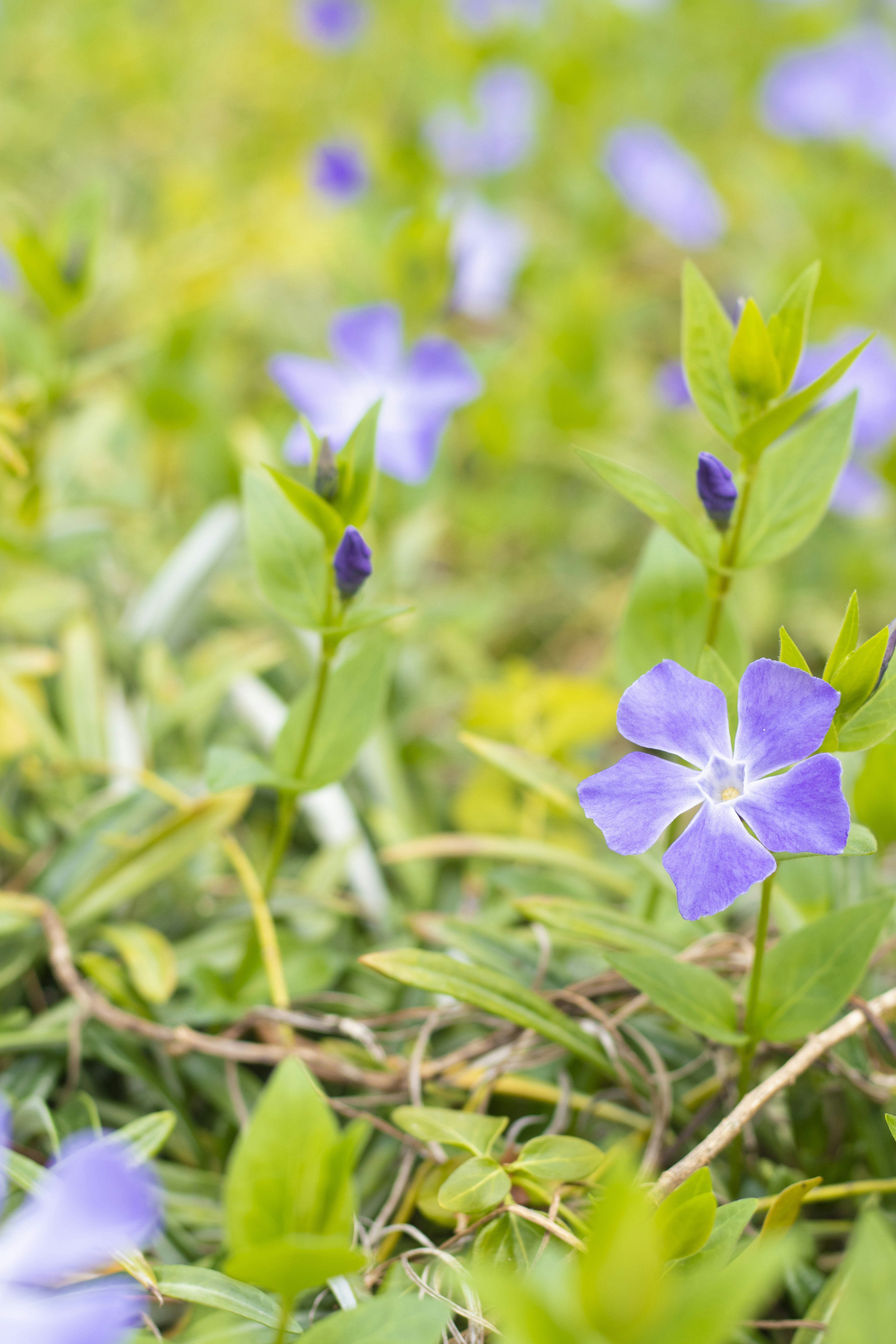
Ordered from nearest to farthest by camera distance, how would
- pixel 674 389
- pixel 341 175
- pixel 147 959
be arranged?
1. pixel 147 959
2. pixel 674 389
3. pixel 341 175

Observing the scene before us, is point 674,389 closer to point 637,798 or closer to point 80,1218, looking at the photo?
point 637,798

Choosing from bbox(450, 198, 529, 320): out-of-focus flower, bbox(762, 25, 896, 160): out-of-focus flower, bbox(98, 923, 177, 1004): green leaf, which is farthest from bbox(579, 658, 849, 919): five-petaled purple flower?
bbox(762, 25, 896, 160): out-of-focus flower

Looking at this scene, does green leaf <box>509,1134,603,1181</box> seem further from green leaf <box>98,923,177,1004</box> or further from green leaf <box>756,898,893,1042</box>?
green leaf <box>98,923,177,1004</box>

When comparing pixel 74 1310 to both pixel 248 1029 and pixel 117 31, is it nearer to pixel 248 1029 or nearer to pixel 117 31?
pixel 248 1029

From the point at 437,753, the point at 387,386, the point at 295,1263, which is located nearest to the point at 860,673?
the point at 295,1263

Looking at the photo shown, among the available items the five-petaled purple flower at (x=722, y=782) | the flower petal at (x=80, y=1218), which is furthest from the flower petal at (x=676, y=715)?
the flower petal at (x=80, y=1218)

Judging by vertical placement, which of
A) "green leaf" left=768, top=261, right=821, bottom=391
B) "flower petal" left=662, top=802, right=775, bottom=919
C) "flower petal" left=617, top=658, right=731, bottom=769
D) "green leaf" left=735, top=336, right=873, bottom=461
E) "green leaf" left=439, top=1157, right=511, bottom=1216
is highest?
"green leaf" left=768, top=261, right=821, bottom=391

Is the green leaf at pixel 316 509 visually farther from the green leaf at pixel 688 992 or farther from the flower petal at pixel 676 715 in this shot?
the green leaf at pixel 688 992

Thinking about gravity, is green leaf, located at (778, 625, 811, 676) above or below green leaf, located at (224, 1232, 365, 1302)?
above
